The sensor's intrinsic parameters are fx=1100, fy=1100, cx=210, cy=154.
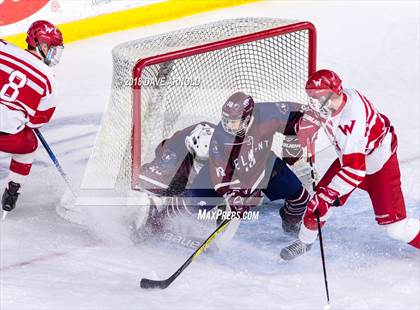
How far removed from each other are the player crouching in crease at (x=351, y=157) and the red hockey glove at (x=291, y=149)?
11 centimetres

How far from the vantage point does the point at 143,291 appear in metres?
3.57

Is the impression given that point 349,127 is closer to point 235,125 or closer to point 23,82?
point 235,125

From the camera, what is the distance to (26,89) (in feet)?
13.1

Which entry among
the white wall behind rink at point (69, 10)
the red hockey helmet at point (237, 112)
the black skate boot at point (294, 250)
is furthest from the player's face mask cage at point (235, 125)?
the white wall behind rink at point (69, 10)

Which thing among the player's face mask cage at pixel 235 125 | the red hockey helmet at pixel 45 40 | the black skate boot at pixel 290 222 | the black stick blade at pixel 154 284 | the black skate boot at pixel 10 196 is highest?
the red hockey helmet at pixel 45 40

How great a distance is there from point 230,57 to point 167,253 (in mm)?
829

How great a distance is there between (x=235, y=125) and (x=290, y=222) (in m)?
0.57

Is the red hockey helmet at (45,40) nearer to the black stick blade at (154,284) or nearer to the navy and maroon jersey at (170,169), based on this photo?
the navy and maroon jersey at (170,169)

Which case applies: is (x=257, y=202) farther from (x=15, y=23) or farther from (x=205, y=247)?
(x=15, y=23)

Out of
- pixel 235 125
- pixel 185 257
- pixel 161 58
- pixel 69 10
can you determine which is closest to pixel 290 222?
pixel 185 257

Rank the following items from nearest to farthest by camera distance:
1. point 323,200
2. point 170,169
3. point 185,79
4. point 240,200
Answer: point 323,200, point 240,200, point 170,169, point 185,79

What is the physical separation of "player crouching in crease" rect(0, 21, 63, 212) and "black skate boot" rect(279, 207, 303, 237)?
95cm

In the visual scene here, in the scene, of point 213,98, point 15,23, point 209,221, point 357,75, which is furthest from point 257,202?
point 15,23

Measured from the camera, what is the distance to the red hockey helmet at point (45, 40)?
4031 mm
